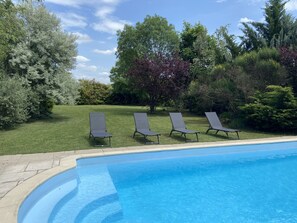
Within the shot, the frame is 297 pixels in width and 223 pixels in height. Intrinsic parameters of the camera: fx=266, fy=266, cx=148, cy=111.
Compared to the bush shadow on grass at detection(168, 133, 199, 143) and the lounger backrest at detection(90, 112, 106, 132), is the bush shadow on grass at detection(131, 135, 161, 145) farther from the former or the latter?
the lounger backrest at detection(90, 112, 106, 132)

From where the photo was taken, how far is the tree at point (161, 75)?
17234 millimetres

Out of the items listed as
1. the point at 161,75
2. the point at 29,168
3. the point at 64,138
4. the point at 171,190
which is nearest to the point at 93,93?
the point at 161,75

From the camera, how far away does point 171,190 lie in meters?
5.93

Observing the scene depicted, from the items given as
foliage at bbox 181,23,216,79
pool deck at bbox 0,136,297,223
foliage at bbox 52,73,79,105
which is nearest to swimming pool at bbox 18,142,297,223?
pool deck at bbox 0,136,297,223

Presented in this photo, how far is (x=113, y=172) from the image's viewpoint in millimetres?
6801

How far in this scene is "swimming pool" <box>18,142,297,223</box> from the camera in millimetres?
4613

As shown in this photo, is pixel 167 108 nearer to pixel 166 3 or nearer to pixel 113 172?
pixel 166 3

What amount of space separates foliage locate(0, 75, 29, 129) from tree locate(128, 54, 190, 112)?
7.72 metres

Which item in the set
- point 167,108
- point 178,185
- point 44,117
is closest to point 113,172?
point 178,185

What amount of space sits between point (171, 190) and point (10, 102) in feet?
28.1

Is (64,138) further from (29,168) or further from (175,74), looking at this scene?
(175,74)


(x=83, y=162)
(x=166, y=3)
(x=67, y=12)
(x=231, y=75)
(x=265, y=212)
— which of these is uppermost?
(x=166, y=3)

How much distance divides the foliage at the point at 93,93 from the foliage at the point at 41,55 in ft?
51.6

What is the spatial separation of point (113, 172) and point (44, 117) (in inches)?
390
